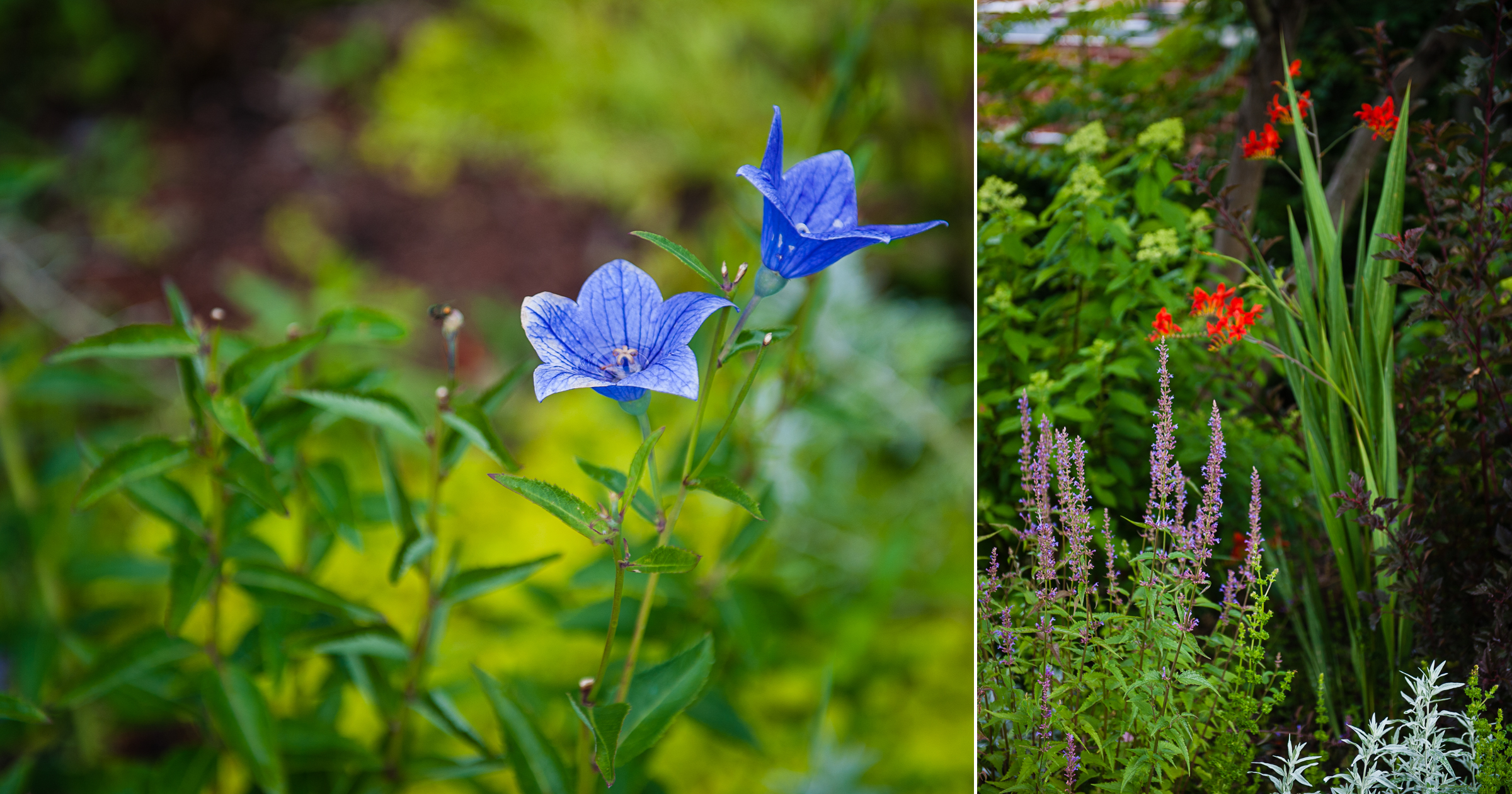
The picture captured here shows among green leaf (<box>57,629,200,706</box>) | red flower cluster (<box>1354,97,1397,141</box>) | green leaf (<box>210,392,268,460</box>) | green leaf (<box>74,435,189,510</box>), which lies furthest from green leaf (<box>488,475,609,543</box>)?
red flower cluster (<box>1354,97,1397,141</box>)

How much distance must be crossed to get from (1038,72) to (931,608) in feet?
3.41

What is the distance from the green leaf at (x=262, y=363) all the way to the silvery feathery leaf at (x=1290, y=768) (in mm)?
765

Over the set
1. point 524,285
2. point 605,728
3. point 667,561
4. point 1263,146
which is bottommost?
point 605,728

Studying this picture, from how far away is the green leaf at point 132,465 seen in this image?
2.27 feet

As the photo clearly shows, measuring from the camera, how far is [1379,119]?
2.13ft

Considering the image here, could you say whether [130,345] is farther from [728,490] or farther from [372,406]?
[728,490]

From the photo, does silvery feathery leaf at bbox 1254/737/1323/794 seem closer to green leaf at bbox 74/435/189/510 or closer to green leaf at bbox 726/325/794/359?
green leaf at bbox 726/325/794/359

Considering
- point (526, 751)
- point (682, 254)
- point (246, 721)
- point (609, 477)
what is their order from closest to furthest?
1. point (682, 254)
2. point (609, 477)
3. point (526, 751)
4. point (246, 721)

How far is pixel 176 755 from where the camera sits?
87cm

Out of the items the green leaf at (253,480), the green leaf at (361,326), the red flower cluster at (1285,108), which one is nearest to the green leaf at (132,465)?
the green leaf at (253,480)

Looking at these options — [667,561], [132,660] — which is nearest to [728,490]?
[667,561]

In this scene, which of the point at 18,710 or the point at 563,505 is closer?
the point at 563,505

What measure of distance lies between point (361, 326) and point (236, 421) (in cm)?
13

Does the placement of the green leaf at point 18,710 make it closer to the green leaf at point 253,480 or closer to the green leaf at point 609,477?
the green leaf at point 253,480
